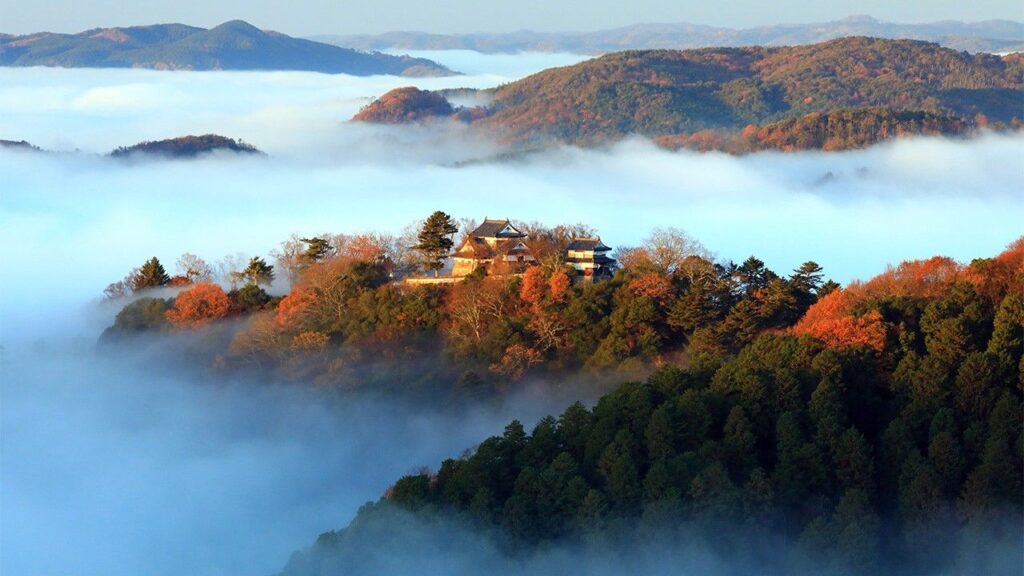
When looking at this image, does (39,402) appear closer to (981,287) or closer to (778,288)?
(778,288)

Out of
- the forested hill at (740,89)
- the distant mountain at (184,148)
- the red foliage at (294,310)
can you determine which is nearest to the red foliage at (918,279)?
the red foliage at (294,310)

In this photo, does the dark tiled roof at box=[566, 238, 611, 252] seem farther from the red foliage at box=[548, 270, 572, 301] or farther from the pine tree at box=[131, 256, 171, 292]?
the pine tree at box=[131, 256, 171, 292]

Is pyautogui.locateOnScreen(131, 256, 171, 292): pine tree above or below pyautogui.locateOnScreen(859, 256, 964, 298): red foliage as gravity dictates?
below

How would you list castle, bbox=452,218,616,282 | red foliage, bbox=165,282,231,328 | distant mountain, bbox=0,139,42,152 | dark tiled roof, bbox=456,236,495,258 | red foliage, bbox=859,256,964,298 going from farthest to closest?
distant mountain, bbox=0,139,42,152
red foliage, bbox=165,282,231,328
dark tiled roof, bbox=456,236,495,258
castle, bbox=452,218,616,282
red foliage, bbox=859,256,964,298

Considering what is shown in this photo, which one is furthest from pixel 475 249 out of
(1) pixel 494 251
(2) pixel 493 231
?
(2) pixel 493 231

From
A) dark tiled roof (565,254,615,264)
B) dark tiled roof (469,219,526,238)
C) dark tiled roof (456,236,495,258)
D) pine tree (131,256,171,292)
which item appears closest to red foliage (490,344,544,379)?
dark tiled roof (565,254,615,264)

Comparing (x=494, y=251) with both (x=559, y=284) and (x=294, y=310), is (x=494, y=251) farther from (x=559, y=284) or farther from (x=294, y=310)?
(x=294, y=310)

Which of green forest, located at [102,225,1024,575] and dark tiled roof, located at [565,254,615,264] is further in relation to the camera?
dark tiled roof, located at [565,254,615,264]
